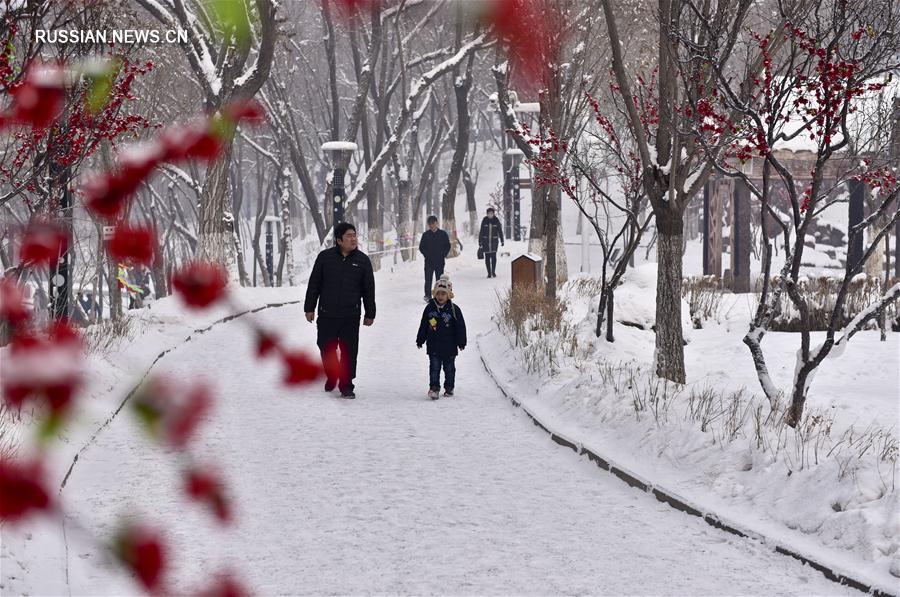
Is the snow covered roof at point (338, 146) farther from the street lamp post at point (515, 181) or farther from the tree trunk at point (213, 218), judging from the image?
the street lamp post at point (515, 181)

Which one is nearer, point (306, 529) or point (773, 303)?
point (306, 529)

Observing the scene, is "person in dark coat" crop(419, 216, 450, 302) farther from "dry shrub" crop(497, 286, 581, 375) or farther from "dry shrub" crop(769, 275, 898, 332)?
"dry shrub" crop(769, 275, 898, 332)

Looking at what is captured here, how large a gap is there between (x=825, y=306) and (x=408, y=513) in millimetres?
14359

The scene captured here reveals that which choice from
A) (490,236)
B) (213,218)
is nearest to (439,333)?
(213,218)

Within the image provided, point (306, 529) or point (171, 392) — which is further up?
point (171, 392)

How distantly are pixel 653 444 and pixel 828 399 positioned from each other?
532 centimetres

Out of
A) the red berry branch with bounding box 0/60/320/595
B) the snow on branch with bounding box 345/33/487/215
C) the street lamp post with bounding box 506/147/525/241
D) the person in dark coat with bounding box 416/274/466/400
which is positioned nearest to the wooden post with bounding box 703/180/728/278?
the street lamp post with bounding box 506/147/525/241

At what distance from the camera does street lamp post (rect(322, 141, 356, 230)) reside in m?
23.8

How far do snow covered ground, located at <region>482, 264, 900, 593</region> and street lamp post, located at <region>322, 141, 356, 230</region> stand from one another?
956cm

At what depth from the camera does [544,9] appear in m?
20.3

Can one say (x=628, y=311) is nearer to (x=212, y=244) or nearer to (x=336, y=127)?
(x=212, y=244)

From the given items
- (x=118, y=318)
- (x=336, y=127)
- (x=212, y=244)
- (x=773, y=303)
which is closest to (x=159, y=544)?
(x=773, y=303)

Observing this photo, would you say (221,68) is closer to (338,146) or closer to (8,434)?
(338,146)

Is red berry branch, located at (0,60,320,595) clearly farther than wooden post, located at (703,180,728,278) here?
No
